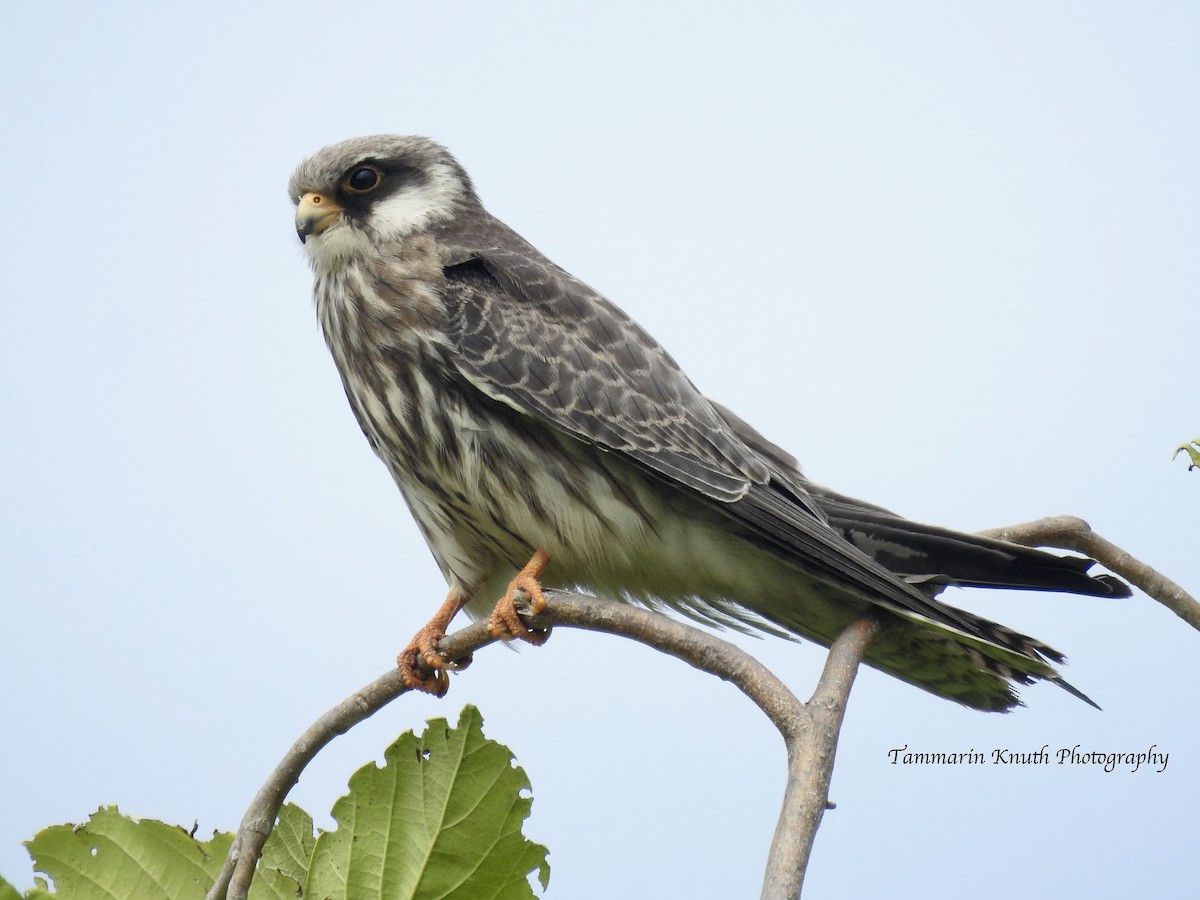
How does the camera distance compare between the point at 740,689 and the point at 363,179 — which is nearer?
the point at 740,689

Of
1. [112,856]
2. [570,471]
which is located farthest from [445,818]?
[570,471]

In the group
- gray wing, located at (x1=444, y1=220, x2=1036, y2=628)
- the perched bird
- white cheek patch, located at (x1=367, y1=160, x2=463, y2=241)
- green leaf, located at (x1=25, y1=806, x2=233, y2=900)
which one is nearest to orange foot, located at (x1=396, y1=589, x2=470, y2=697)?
the perched bird

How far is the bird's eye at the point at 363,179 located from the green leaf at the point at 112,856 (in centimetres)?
181

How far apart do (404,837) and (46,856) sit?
18.3 inches

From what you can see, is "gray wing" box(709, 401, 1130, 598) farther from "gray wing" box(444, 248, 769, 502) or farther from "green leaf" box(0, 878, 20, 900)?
"green leaf" box(0, 878, 20, 900)

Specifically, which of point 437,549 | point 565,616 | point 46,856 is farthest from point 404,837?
point 437,549

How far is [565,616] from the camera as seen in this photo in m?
2.08

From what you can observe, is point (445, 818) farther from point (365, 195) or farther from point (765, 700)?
point (365, 195)

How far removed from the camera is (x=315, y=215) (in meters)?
2.99

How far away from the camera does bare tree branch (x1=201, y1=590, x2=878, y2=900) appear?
153cm

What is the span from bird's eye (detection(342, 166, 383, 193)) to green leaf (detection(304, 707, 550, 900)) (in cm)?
184

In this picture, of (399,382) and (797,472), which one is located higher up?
(797,472)

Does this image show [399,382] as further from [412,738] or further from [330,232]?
[412,738]

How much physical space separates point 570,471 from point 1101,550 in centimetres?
107
